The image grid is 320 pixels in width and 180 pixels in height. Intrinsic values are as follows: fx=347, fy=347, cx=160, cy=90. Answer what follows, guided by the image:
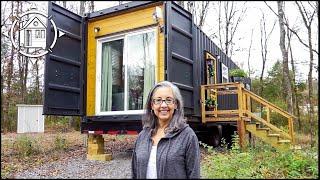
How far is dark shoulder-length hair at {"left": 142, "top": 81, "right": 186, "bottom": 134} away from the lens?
5.80ft

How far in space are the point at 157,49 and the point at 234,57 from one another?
9169 mm

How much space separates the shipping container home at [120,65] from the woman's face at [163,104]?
340 centimetres

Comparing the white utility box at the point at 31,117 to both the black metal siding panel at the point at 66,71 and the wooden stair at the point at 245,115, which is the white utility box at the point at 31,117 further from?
the wooden stair at the point at 245,115

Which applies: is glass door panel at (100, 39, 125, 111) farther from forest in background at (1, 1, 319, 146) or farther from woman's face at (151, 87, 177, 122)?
woman's face at (151, 87, 177, 122)

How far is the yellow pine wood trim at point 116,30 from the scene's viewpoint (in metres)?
5.71

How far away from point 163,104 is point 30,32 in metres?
1.31

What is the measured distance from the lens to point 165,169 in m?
1.52

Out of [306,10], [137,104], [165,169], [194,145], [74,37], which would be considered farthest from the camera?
[137,104]

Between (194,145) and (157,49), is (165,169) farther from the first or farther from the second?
(157,49)

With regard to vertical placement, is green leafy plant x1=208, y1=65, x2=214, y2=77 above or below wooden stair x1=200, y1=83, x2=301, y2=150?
above

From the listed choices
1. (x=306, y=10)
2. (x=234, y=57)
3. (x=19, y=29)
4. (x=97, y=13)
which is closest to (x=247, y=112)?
(x=97, y=13)

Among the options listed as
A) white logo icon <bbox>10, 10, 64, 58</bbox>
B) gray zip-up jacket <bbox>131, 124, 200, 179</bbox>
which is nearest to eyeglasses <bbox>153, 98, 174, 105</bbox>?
gray zip-up jacket <bbox>131, 124, 200, 179</bbox>

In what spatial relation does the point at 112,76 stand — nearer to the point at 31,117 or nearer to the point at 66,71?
the point at 66,71

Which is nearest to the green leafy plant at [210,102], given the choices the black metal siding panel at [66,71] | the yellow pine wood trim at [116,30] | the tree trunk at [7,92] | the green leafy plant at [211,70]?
the green leafy plant at [211,70]
